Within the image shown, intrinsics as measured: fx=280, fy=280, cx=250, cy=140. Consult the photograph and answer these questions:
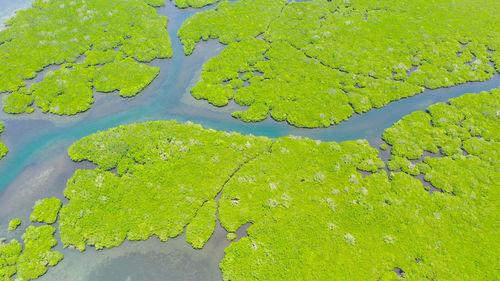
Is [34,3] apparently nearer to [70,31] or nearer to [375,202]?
[70,31]

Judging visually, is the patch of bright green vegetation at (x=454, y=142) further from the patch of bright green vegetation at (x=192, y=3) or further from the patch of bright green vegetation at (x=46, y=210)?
the patch of bright green vegetation at (x=192, y=3)

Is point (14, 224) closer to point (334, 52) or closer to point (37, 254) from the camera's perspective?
point (37, 254)

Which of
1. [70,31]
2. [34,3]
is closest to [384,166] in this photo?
[70,31]

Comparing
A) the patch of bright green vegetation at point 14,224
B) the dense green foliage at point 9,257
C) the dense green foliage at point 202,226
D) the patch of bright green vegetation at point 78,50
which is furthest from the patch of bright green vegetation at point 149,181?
the patch of bright green vegetation at point 78,50

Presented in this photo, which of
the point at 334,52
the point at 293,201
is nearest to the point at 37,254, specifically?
the point at 293,201

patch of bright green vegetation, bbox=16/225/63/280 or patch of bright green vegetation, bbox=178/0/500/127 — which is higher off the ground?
patch of bright green vegetation, bbox=178/0/500/127

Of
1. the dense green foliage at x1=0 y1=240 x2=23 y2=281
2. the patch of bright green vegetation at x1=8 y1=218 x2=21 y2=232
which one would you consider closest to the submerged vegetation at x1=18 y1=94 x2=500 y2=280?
the dense green foliage at x1=0 y1=240 x2=23 y2=281

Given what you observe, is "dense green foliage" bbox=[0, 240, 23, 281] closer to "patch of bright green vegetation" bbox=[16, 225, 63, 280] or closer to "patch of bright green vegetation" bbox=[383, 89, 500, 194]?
"patch of bright green vegetation" bbox=[16, 225, 63, 280]
